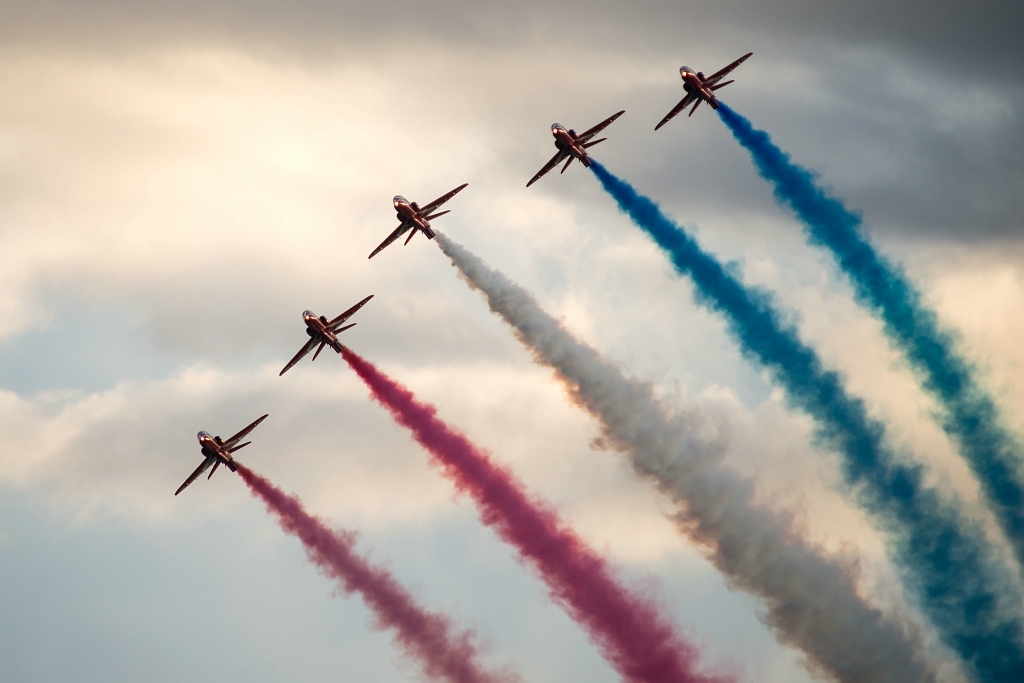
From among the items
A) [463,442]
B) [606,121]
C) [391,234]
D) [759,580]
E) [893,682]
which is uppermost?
[391,234]

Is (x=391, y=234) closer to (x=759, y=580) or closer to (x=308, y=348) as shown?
(x=308, y=348)

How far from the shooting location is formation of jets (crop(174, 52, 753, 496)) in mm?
107562

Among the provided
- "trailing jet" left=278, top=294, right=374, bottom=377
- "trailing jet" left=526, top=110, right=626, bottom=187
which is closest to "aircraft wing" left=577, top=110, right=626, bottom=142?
"trailing jet" left=526, top=110, right=626, bottom=187

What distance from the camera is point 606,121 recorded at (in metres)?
108

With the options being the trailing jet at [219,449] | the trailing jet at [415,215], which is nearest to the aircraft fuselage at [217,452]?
the trailing jet at [219,449]

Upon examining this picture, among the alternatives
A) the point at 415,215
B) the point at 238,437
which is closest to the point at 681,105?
the point at 415,215

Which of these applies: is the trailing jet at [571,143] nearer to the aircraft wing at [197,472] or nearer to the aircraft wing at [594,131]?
the aircraft wing at [594,131]

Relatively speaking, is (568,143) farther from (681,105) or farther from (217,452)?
(217,452)

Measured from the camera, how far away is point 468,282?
114m

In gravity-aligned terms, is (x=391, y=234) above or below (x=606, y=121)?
above

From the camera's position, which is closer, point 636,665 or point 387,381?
point 636,665

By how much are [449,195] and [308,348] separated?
17930mm

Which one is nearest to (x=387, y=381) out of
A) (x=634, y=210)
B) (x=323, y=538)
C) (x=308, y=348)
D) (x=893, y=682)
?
(x=308, y=348)

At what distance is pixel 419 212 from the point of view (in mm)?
111688
